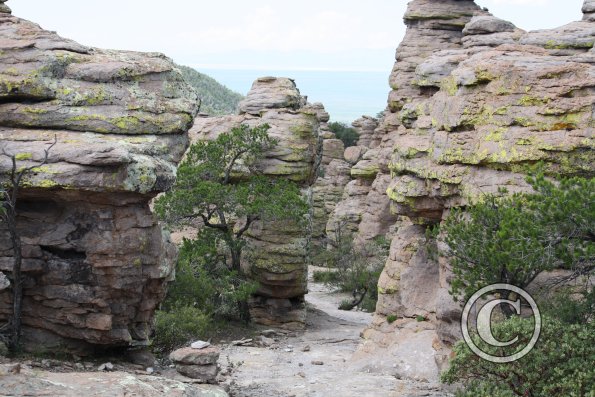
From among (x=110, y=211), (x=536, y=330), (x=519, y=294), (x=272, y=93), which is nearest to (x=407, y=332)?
(x=519, y=294)

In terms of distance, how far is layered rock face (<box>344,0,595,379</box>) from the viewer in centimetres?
1952

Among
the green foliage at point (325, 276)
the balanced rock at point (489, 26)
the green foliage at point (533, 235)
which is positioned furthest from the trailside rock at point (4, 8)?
the green foliage at point (325, 276)

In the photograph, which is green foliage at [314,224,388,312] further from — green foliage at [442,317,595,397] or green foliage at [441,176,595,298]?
green foliage at [442,317,595,397]

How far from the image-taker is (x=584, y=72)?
1992cm

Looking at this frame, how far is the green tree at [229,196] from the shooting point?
30.5 meters

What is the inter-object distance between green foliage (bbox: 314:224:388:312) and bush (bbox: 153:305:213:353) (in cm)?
1548

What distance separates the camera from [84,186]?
16422 millimetres

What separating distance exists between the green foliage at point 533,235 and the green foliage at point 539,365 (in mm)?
1262

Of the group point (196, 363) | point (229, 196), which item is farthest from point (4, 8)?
point (229, 196)

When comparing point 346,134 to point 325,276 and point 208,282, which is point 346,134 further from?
point 208,282

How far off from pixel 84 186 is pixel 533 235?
9.00 meters

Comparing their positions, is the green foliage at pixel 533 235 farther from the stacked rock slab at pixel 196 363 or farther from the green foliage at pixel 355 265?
the green foliage at pixel 355 265

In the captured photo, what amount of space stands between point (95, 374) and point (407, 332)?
11.6 meters

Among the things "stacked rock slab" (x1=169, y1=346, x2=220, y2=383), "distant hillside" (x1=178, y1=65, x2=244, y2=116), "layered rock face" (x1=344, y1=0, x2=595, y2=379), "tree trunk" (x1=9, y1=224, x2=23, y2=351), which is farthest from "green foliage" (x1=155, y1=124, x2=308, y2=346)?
"distant hillside" (x1=178, y1=65, x2=244, y2=116)
